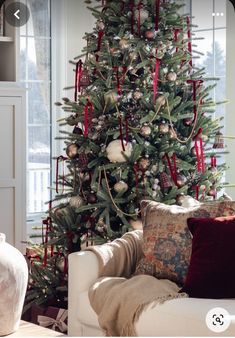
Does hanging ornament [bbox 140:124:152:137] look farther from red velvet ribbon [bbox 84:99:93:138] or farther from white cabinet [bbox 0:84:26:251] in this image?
white cabinet [bbox 0:84:26:251]

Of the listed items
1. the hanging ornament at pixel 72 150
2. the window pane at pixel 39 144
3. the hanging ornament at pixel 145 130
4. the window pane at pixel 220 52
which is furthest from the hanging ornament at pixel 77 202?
the window pane at pixel 220 52

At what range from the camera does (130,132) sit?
14.3 ft

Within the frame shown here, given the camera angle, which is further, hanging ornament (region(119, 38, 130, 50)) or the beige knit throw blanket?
hanging ornament (region(119, 38, 130, 50))

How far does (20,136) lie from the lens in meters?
5.62

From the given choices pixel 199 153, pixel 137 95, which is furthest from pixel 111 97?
pixel 199 153

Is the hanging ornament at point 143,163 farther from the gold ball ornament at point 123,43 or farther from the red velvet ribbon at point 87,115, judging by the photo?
the gold ball ornament at point 123,43

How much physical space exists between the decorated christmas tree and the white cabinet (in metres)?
1.05

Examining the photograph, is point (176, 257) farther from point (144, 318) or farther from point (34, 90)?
point (34, 90)

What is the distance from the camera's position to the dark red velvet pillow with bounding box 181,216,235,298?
3.36 m

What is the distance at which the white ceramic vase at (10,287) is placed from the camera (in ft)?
9.89

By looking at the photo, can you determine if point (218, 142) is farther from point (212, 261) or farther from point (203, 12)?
point (203, 12)

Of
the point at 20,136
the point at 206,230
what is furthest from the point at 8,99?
the point at 206,230

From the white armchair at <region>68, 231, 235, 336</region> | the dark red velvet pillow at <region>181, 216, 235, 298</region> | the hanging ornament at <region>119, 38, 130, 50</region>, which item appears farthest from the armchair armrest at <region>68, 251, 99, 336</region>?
the hanging ornament at <region>119, 38, 130, 50</region>

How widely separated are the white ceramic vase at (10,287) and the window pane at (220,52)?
3315mm
